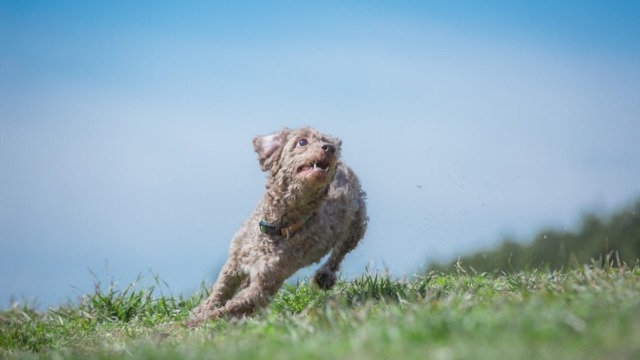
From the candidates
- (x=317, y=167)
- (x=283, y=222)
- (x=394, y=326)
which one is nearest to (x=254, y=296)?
(x=283, y=222)

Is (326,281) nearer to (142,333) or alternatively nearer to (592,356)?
(142,333)

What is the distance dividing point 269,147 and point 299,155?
459 mm

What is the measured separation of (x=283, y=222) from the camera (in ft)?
23.7

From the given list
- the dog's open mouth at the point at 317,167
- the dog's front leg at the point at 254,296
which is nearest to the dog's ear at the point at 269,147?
the dog's open mouth at the point at 317,167

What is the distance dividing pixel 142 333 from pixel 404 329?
13.1 ft

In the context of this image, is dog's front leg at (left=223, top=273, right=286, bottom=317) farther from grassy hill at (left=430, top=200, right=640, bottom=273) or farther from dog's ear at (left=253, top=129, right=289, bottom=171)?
grassy hill at (left=430, top=200, right=640, bottom=273)

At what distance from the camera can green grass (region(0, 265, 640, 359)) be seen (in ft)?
12.1

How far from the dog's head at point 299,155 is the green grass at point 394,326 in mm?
1105

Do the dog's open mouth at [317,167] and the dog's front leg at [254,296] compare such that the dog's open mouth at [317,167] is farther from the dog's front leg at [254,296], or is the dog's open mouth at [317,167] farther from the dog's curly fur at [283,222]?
the dog's front leg at [254,296]

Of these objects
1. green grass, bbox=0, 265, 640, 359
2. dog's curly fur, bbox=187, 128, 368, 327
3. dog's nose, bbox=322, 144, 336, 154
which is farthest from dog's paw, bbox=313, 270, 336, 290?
dog's nose, bbox=322, 144, 336, 154

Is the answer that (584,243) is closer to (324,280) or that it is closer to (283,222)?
(324,280)

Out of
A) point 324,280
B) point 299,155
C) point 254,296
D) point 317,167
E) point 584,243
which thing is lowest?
point 584,243

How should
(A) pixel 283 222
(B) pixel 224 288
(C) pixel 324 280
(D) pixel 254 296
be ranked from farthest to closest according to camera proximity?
1. (C) pixel 324 280
2. (B) pixel 224 288
3. (A) pixel 283 222
4. (D) pixel 254 296

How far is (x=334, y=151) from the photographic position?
6.70 m
